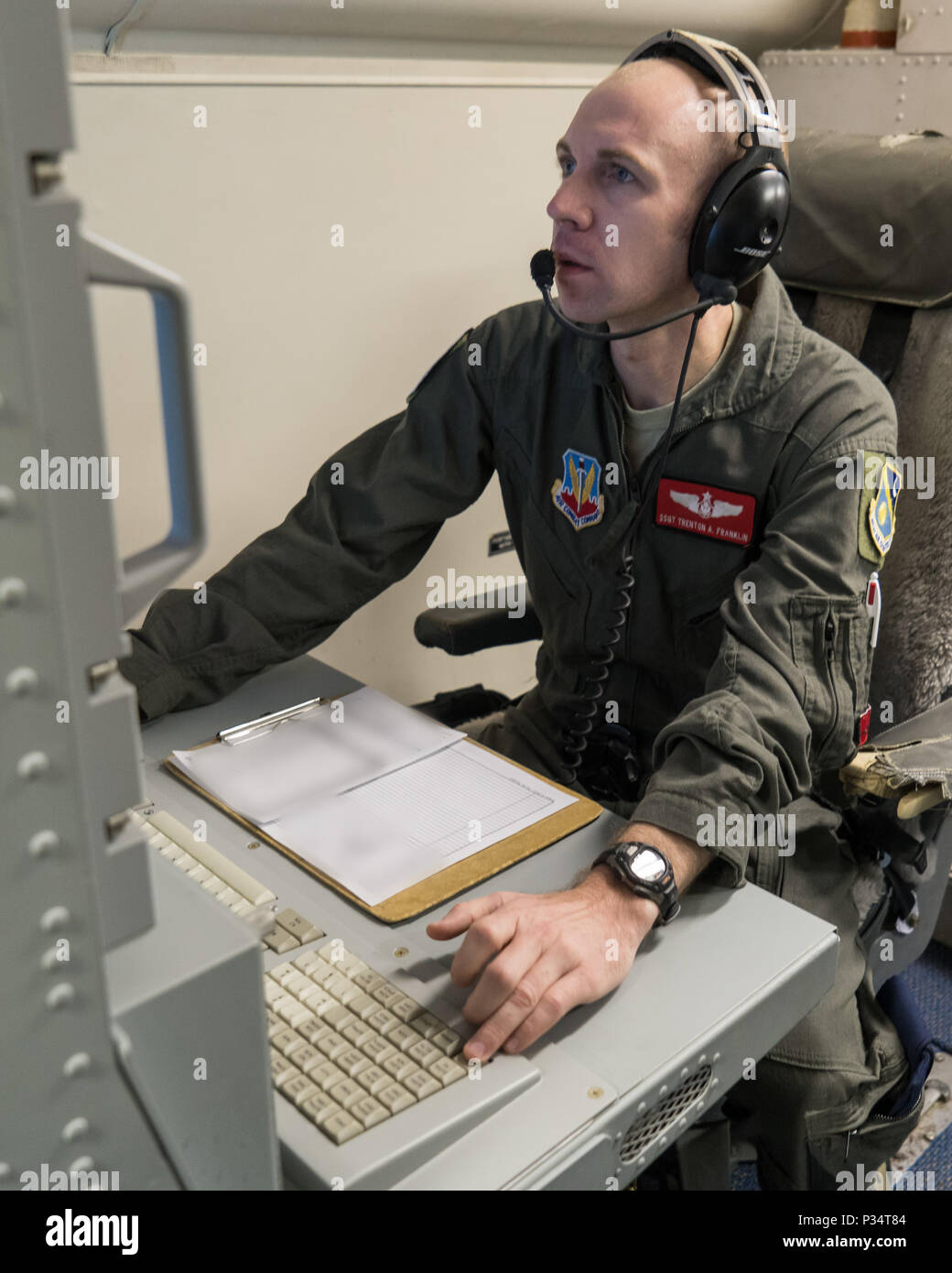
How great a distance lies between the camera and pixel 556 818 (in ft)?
3.19

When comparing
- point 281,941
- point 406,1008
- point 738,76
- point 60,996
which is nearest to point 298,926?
point 281,941

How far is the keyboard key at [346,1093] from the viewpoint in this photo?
2.21 ft

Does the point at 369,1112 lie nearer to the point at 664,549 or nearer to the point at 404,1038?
the point at 404,1038

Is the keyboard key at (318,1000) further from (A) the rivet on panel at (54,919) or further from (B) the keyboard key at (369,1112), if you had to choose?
(A) the rivet on panel at (54,919)

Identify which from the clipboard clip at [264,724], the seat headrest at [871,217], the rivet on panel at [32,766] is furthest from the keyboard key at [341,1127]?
the seat headrest at [871,217]

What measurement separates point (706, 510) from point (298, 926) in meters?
0.62

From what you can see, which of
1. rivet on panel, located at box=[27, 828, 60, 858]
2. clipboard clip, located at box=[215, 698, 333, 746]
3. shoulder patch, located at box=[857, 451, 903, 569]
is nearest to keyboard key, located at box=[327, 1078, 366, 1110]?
rivet on panel, located at box=[27, 828, 60, 858]

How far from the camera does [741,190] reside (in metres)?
1.06

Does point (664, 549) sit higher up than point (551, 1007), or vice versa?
point (664, 549)

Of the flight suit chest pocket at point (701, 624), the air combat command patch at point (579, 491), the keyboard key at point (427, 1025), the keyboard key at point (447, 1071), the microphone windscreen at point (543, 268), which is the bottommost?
the keyboard key at point (427, 1025)

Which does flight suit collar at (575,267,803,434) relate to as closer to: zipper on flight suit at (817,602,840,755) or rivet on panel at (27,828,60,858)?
zipper on flight suit at (817,602,840,755)

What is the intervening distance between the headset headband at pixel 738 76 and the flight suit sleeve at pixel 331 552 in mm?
378

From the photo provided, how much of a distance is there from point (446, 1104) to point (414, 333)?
1233 mm
